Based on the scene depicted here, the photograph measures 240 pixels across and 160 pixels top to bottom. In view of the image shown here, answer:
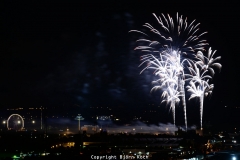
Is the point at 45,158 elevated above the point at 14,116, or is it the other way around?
the point at 14,116

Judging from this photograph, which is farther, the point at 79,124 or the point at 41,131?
the point at 79,124

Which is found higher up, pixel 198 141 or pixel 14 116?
pixel 14 116

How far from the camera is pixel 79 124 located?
99875 millimetres

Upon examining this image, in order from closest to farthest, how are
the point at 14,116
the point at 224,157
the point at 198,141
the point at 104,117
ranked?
1. the point at 224,157
2. the point at 198,141
3. the point at 14,116
4. the point at 104,117

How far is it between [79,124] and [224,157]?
240 ft

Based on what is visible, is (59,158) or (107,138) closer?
(59,158)

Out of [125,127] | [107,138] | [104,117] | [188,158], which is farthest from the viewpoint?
[104,117]

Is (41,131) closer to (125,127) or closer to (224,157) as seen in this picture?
(125,127)

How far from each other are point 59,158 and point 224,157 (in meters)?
15.2

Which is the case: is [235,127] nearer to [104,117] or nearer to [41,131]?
[104,117]

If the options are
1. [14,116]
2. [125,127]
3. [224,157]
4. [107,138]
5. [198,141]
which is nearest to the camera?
[224,157]

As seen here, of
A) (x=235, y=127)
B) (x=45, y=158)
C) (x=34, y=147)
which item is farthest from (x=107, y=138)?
(x=235, y=127)

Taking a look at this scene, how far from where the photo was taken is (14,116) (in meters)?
87.7

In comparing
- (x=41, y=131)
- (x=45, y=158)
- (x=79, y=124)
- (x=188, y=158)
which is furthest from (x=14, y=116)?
(x=188, y=158)
